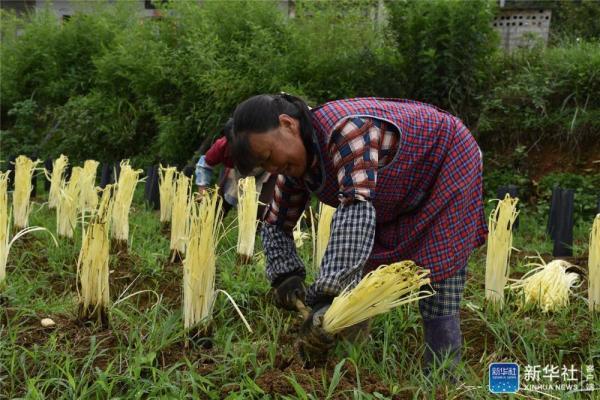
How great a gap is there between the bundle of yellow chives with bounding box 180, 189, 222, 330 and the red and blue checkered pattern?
41cm

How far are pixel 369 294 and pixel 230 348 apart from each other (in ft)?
1.83

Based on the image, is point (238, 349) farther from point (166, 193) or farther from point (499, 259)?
point (166, 193)

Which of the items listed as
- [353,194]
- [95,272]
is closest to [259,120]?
[353,194]

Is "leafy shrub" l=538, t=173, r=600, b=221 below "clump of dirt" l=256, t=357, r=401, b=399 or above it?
below

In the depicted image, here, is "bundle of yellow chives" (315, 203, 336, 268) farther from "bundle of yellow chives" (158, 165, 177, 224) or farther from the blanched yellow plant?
"bundle of yellow chives" (158, 165, 177, 224)

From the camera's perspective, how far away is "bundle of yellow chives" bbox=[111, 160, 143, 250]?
3338mm

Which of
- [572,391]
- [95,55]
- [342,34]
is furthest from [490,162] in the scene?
[95,55]

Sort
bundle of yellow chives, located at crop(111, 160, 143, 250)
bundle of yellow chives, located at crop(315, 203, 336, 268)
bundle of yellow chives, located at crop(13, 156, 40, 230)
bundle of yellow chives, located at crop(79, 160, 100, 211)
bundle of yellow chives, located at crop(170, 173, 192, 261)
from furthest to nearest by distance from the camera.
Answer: bundle of yellow chives, located at crop(79, 160, 100, 211), bundle of yellow chives, located at crop(13, 156, 40, 230), bundle of yellow chives, located at crop(111, 160, 143, 250), bundle of yellow chives, located at crop(170, 173, 192, 261), bundle of yellow chives, located at crop(315, 203, 336, 268)

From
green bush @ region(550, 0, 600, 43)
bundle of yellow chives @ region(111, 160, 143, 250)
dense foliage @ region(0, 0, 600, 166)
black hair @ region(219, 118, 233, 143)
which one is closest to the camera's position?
black hair @ region(219, 118, 233, 143)

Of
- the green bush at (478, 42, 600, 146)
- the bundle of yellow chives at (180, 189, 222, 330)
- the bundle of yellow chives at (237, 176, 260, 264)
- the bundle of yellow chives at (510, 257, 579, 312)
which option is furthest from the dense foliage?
the bundle of yellow chives at (180, 189, 222, 330)

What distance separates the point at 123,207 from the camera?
338 centimetres

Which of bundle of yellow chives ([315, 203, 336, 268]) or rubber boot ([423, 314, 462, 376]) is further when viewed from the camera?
bundle of yellow chives ([315, 203, 336, 268])

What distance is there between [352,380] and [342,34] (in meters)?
4.58

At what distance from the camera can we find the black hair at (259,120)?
173 cm
